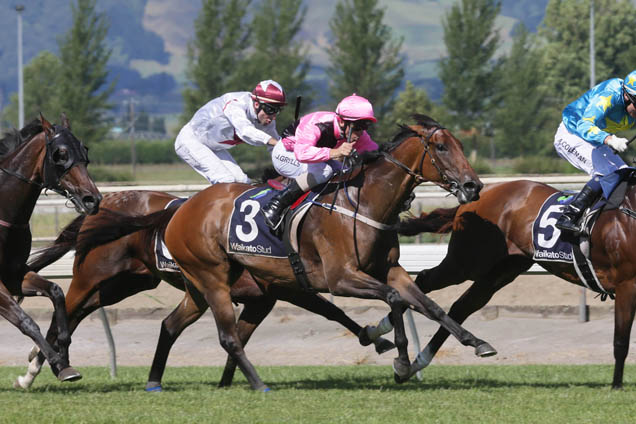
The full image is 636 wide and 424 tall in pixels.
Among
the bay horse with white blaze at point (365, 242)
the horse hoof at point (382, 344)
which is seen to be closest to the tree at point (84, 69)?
the bay horse with white blaze at point (365, 242)

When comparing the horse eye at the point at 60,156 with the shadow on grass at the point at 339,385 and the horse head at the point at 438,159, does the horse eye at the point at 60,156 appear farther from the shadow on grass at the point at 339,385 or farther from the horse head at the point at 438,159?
the horse head at the point at 438,159

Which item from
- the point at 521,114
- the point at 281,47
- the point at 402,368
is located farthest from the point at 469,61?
the point at 402,368

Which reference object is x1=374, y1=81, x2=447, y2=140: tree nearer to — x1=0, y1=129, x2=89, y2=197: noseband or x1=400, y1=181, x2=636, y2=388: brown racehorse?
x1=400, y1=181, x2=636, y2=388: brown racehorse

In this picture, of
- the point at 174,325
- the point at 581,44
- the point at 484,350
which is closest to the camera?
the point at 484,350

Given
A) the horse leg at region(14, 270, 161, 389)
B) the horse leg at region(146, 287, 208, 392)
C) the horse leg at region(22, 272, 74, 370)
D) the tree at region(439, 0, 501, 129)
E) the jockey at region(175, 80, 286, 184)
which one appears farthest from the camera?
the tree at region(439, 0, 501, 129)

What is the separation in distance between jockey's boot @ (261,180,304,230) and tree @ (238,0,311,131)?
29470 millimetres

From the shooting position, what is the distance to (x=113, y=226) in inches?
266

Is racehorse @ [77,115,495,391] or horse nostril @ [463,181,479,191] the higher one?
horse nostril @ [463,181,479,191]

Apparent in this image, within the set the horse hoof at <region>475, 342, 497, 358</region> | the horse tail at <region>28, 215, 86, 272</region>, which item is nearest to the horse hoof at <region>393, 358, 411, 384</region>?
the horse hoof at <region>475, 342, 497, 358</region>

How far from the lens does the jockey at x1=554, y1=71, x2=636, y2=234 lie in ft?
19.6

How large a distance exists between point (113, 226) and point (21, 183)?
0.89 metres

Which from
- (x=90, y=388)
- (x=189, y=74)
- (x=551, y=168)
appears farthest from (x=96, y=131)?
(x=90, y=388)

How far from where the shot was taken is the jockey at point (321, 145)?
5723 mm

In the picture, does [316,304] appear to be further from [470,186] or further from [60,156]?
[60,156]
